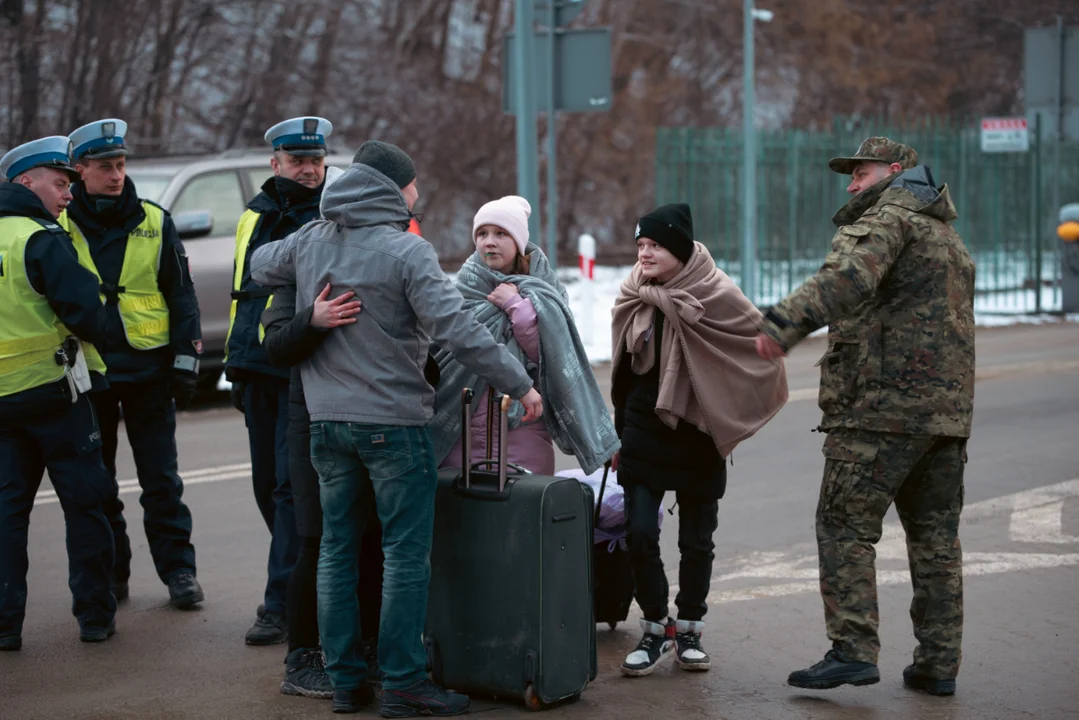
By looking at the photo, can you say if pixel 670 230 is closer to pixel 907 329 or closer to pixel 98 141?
pixel 907 329

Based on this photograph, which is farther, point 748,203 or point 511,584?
point 748,203

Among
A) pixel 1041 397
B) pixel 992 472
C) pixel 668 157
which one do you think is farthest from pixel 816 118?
pixel 992 472

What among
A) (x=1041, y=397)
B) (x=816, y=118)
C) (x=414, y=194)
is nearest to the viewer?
(x=414, y=194)

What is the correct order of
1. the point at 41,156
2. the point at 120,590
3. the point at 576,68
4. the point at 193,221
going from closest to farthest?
the point at 41,156, the point at 120,590, the point at 193,221, the point at 576,68

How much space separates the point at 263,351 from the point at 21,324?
90cm

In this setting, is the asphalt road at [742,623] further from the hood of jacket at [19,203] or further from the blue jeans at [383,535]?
the hood of jacket at [19,203]

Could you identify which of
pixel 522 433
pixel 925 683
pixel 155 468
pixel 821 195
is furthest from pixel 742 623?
pixel 821 195

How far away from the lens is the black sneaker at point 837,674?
512 cm

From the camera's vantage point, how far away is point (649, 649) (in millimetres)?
5543

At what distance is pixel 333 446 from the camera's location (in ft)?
16.4

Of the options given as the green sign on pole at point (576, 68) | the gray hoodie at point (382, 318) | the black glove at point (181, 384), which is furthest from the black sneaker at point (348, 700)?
the green sign on pole at point (576, 68)

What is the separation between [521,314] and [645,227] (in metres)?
0.59

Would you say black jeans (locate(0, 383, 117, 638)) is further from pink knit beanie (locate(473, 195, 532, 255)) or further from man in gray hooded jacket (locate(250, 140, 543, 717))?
pink knit beanie (locate(473, 195, 532, 255))

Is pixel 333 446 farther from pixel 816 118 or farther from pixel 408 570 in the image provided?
pixel 816 118
